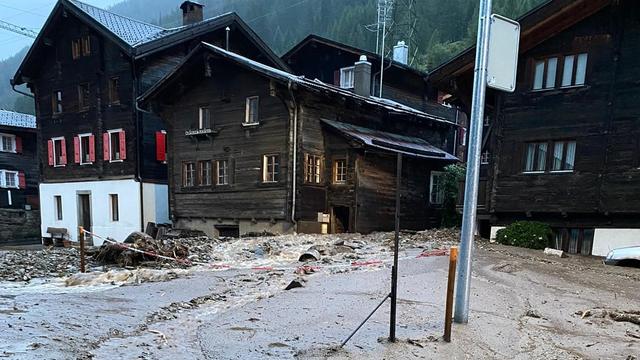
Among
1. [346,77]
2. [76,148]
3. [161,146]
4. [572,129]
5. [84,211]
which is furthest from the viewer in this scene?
[346,77]

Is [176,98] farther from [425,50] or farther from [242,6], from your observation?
[242,6]

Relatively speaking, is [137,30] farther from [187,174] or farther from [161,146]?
[187,174]

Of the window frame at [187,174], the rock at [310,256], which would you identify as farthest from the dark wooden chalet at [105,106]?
the rock at [310,256]

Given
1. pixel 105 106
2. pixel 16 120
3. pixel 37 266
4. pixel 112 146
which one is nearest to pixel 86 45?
pixel 105 106

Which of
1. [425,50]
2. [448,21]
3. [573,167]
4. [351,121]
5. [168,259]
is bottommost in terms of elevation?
[168,259]

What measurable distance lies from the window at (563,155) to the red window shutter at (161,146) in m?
20.0

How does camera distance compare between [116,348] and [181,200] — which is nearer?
Answer: [116,348]

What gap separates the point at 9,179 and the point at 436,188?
3320 centimetres

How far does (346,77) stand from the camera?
89.0 ft

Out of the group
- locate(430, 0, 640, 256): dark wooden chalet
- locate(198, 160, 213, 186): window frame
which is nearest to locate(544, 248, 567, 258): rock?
locate(430, 0, 640, 256): dark wooden chalet

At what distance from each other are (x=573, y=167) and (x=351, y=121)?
968 centimetres

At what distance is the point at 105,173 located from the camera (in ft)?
82.5

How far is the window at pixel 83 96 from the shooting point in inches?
1025

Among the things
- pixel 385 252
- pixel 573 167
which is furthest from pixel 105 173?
pixel 573 167
